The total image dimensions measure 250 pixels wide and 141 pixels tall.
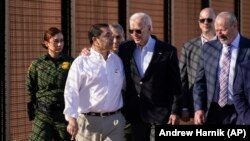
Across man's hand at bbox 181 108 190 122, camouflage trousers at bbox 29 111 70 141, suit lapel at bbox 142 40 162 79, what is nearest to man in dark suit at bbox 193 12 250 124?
suit lapel at bbox 142 40 162 79

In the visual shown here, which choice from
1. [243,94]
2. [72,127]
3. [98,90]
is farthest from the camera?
[98,90]

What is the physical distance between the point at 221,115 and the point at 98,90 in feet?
3.93

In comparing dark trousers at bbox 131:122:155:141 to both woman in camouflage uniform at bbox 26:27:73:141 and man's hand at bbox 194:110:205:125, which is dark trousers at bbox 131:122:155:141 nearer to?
man's hand at bbox 194:110:205:125

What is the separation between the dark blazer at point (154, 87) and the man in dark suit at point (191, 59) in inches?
28.7

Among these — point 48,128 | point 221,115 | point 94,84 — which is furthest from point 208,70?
point 48,128

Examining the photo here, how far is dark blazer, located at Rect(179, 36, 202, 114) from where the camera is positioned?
793 cm

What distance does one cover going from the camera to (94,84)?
22.3ft

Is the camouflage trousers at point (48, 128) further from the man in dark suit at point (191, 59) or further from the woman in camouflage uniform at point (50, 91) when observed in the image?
the man in dark suit at point (191, 59)

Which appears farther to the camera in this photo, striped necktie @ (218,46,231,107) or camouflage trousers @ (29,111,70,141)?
camouflage trousers @ (29,111,70,141)

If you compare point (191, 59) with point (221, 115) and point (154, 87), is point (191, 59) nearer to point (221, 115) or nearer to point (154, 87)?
point (154, 87)

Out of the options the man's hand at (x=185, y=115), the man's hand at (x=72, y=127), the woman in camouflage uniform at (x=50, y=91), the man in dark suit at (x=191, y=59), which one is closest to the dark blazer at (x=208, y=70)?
the man's hand at (x=185, y=115)

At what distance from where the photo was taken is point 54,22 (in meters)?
9.34

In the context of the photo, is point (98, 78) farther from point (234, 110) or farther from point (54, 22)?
point (54, 22)

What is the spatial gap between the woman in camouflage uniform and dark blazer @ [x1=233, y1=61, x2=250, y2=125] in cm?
206
